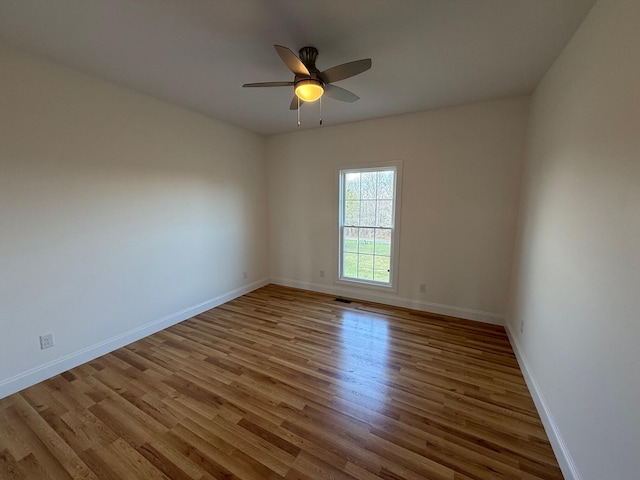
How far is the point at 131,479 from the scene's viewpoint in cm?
136

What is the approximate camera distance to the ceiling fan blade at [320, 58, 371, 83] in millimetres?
1650

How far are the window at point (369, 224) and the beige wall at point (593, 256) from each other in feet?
5.60

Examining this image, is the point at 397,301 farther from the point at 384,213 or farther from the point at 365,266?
the point at 384,213

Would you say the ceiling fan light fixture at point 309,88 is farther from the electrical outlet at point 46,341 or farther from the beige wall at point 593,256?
the electrical outlet at point 46,341

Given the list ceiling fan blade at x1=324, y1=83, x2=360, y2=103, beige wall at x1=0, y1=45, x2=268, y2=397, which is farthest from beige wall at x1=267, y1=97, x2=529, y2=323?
beige wall at x1=0, y1=45, x2=268, y2=397

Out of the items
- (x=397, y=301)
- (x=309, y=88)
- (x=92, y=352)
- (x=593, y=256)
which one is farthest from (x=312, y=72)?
(x=92, y=352)

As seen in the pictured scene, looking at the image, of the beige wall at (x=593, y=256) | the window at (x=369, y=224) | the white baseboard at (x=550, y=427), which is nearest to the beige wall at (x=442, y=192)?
the window at (x=369, y=224)

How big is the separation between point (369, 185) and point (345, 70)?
2102mm

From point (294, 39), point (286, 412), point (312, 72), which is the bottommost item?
point (286, 412)

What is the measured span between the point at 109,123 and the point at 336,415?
3200 millimetres

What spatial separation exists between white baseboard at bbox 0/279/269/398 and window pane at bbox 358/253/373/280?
2168 mm

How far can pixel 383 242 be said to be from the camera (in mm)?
3709

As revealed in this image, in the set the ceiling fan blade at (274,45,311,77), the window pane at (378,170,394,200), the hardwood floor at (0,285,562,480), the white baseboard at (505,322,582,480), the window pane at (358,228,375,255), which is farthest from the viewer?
the window pane at (358,228,375,255)

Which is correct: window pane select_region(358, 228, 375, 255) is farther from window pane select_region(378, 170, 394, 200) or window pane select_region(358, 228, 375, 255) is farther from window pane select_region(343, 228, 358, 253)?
window pane select_region(378, 170, 394, 200)
